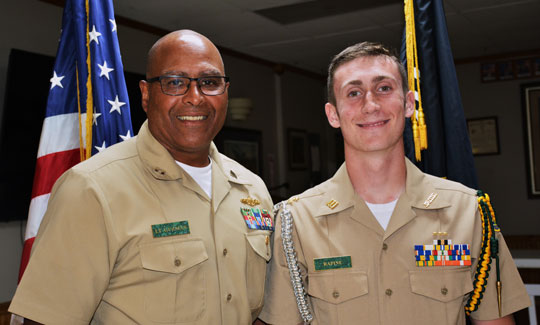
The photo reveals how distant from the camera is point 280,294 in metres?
1.62

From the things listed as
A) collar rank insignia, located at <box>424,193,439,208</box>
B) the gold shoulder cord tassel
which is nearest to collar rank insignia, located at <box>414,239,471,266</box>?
collar rank insignia, located at <box>424,193,439,208</box>

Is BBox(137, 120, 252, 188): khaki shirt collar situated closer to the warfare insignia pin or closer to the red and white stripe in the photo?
the warfare insignia pin

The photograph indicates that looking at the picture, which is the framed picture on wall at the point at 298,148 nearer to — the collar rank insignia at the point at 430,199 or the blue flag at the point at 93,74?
the blue flag at the point at 93,74

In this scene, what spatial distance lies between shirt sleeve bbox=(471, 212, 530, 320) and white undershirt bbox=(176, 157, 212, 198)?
2.69ft

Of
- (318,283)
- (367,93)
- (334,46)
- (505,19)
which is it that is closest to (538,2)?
(505,19)

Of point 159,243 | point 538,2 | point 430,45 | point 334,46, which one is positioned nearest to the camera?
point 159,243

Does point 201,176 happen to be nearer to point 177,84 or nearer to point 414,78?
point 177,84

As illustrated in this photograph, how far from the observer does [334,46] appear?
19.9 feet

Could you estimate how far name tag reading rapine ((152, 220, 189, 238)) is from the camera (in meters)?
1.47

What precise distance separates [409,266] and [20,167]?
120 inches

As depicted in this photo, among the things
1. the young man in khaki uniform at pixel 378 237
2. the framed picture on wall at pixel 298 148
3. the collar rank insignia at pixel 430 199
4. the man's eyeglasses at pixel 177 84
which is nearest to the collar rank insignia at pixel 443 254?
the young man in khaki uniform at pixel 378 237

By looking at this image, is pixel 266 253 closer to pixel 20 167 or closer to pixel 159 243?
pixel 159 243

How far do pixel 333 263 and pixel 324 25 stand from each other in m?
4.05

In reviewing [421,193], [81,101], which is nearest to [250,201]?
[421,193]
